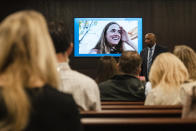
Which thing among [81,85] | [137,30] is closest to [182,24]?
[137,30]

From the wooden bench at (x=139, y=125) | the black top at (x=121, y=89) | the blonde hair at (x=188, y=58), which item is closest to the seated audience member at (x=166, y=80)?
the black top at (x=121, y=89)

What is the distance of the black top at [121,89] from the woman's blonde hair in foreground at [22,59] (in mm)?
2081

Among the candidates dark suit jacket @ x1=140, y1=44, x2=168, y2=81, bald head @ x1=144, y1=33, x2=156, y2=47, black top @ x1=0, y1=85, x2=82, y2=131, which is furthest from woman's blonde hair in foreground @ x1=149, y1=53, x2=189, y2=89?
dark suit jacket @ x1=140, y1=44, x2=168, y2=81

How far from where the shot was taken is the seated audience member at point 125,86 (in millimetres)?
3195

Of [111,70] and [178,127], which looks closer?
[178,127]

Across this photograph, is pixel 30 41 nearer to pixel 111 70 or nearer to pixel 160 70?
pixel 160 70

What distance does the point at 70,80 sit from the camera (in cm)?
204

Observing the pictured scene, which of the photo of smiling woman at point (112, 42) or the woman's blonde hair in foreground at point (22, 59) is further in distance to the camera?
the photo of smiling woman at point (112, 42)

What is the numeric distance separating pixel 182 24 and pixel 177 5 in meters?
0.51

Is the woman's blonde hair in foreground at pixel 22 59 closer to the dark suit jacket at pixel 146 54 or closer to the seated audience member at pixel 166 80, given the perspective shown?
the seated audience member at pixel 166 80

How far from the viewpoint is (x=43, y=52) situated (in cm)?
111

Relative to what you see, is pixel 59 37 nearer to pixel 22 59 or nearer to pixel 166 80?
pixel 22 59

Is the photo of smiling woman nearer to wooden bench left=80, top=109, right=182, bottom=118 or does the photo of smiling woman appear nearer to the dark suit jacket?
the dark suit jacket

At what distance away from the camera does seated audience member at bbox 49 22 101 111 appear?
1.97m
